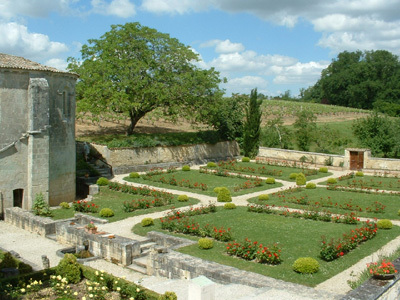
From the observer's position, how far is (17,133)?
21219 mm

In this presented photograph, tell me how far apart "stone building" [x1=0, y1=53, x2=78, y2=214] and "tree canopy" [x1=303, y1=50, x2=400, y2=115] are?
236 feet

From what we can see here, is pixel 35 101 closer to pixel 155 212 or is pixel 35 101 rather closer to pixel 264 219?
pixel 155 212

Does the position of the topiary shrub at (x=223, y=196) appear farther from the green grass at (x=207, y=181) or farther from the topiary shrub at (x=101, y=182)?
the topiary shrub at (x=101, y=182)

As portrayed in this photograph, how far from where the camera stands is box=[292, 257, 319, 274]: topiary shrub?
472 inches

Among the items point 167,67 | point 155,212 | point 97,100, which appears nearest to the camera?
point 155,212

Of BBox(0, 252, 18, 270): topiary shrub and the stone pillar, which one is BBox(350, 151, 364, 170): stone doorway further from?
BBox(0, 252, 18, 270): topiary shrub

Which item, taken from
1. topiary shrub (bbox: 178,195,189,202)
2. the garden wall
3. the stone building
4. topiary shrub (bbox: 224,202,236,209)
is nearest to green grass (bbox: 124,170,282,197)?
topiary shrub (bbox: 178,195,189,202)

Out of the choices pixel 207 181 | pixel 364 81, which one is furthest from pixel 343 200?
pixel 364 81

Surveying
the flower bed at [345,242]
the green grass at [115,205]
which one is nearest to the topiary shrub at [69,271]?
the green grass at [115,205]

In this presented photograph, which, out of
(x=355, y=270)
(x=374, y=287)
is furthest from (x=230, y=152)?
(x=374, y=287)

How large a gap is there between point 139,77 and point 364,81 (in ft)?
226

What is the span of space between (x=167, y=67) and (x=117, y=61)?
4.27m

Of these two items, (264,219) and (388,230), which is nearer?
(388,230)

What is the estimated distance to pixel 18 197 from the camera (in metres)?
21.6
